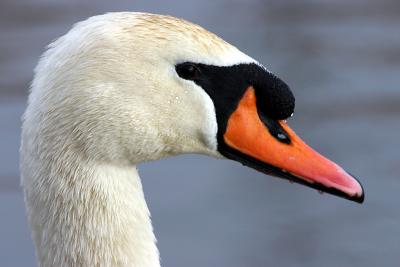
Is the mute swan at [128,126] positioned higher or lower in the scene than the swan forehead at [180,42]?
lower

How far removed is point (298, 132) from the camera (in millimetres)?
7855

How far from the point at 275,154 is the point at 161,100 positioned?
35 centimetres

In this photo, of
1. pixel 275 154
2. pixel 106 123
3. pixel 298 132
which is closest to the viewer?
pixel 106 123

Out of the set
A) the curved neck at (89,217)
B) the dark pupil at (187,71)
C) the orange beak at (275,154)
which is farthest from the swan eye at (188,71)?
the curved neck at (89,217)

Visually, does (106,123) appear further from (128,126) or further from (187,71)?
(187,71)

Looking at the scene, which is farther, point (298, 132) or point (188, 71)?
point (298, 132)

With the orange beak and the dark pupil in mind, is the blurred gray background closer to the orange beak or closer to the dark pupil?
the orange beak

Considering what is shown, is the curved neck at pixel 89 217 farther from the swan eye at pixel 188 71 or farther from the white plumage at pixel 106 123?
the swan eye at pixel 188 71

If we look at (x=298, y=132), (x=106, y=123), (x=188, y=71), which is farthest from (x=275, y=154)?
(x=298, y=132)

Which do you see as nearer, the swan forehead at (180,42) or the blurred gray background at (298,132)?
the swan forehead at (180,42)

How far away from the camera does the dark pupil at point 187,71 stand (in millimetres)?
4250

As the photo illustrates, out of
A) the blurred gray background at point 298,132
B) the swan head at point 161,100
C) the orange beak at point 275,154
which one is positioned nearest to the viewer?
the swan head at point 161,100

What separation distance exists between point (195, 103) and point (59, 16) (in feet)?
16.2

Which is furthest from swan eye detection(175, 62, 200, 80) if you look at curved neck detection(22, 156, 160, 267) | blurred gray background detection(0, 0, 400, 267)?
blurred gray background detection(0, 0, 400, 267)
